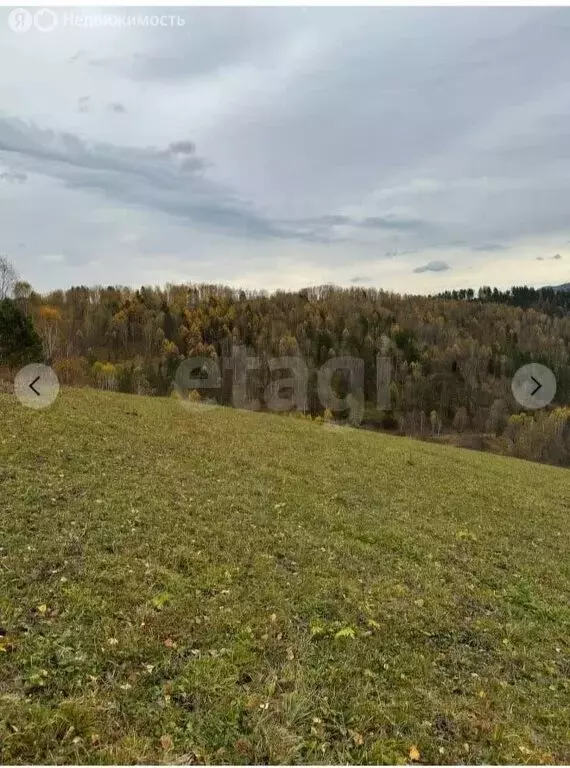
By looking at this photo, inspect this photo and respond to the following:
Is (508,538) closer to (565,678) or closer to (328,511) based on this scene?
(328,511)

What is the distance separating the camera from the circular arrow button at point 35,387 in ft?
73.1

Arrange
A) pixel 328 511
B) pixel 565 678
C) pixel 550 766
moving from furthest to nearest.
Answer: pixel 328 511, pixel 565 678, pixel 550 766

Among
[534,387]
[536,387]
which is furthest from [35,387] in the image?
[536,387]

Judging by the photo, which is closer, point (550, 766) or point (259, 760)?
point (259, 760)

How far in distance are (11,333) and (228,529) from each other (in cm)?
2980

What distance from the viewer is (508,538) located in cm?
1457

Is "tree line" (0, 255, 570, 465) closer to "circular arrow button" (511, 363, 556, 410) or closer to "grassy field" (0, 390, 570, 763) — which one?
"circular arrow button" (511, 363, 556, 410)

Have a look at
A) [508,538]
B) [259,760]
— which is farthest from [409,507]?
[259,760]

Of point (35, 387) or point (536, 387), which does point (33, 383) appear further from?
point (536, 387)

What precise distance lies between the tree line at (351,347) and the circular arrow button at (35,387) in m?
49.2

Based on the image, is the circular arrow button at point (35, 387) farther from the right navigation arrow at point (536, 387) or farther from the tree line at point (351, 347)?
the right navigation arrow at point (536, 387)

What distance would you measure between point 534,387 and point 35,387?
123 metres

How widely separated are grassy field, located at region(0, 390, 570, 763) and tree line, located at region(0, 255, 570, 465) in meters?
69.9

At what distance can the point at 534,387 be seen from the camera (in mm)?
124562
